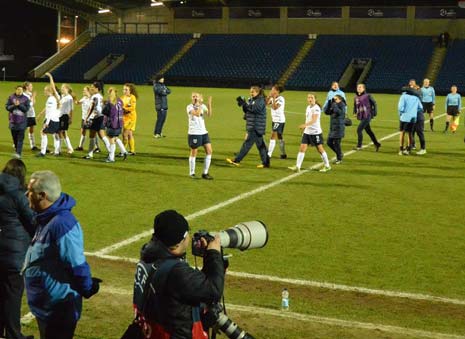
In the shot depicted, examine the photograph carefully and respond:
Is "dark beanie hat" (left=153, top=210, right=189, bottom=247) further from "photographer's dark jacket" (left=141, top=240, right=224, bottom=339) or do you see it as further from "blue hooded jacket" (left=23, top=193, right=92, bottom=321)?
"blue hooded jacket" (left=23, top=193, right=92, bottom=321)

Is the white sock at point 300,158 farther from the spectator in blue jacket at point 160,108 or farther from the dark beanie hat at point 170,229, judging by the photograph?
the dark beanie hat at point 170,229

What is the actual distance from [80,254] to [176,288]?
1009mm

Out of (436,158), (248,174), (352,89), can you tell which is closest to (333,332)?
(248,174)

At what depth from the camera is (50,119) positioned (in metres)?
18.3

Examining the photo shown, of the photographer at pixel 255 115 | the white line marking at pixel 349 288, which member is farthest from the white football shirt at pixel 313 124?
the white line marking at pixel 349 288

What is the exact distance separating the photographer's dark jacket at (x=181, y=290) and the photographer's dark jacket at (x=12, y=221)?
2291 mm

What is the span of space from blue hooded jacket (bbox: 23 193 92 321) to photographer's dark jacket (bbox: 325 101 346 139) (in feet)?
43.1

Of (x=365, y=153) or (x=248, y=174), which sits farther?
(x=365, y=153)

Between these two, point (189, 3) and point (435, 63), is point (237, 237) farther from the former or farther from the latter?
point (189, 3)

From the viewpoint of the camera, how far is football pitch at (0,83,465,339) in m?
7.58

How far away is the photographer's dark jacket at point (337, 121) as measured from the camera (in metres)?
17.7

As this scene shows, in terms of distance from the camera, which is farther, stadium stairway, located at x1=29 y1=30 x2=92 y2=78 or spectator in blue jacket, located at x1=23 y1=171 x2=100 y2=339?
stadium stairway, located at x1=29 y1=30 x2=92 y2=78

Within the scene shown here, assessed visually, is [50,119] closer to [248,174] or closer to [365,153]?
[248,174]

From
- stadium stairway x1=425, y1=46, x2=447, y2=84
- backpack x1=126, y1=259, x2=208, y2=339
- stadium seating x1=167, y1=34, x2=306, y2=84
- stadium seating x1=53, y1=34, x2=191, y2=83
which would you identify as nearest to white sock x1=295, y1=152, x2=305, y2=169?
backpack x1=126, y1=259, x2=208, y2=339
